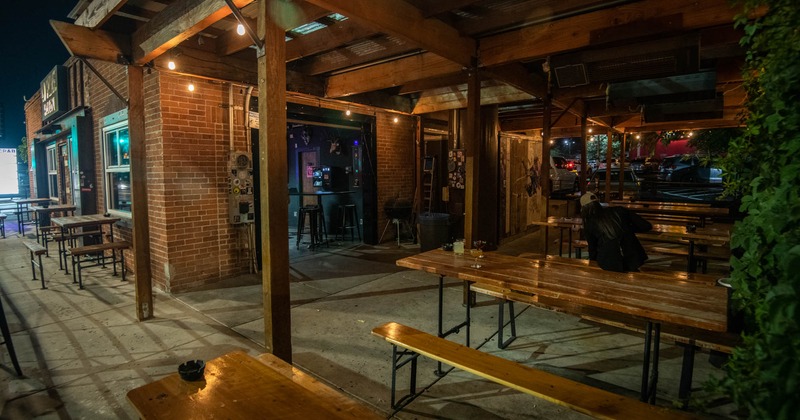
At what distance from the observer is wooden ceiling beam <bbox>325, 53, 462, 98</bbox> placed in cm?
533

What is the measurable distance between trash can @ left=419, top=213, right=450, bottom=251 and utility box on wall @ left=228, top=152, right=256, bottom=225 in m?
3.17

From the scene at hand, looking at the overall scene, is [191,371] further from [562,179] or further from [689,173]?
[689,173]

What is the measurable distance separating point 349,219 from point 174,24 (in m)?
6.49

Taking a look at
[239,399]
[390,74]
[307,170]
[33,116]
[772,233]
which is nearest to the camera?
[772,233]

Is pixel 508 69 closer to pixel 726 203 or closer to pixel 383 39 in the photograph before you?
pixel 383 39

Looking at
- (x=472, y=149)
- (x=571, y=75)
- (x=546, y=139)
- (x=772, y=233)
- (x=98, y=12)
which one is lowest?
(x=772, y=233)

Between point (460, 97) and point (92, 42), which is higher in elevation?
point (460, 97)

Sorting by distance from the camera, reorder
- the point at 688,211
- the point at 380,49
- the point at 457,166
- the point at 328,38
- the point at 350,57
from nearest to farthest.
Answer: the point at 328,38
the point at 380,49
the point at 350,57
the point at 457,166
the point at 688,211

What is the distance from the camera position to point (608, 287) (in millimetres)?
2791

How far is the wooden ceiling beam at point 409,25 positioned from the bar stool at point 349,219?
5.59m

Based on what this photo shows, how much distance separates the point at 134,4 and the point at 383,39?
2.76 meters

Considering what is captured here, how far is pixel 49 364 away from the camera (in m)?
3.44

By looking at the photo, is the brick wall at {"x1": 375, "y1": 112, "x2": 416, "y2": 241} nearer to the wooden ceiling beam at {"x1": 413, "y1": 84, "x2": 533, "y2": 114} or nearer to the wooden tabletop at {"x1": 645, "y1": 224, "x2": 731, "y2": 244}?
the wooden ceiling beam at {"x1": 413, "y1": 84, "x2": 533, "y2": 114}

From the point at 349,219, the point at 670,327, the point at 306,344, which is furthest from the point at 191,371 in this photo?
the point at 349,219
